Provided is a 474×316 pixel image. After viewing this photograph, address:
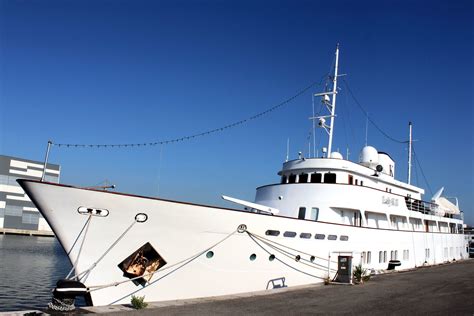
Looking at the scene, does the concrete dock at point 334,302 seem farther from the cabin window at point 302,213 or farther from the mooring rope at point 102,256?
the cabin window at point 302,213

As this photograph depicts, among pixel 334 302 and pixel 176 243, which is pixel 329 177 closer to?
pixel 334 302

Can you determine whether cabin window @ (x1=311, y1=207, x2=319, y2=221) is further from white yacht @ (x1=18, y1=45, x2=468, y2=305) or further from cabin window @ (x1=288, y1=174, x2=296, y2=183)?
cabin window @ (x1=288, y1=174, x2=296, y2=183)

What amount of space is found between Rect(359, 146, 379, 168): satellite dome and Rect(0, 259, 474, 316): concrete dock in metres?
10.3

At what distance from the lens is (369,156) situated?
25.9 m

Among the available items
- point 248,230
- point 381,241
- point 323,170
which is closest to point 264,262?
point 248,230

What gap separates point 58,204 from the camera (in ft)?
39.2

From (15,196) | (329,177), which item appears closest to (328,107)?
(329,177)

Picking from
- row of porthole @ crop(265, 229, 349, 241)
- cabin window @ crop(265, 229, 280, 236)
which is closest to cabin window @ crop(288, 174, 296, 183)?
row of porthole @ crop(265, 229, 349, 241)

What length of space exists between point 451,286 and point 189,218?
1067 cm

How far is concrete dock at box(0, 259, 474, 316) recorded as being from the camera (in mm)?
10852

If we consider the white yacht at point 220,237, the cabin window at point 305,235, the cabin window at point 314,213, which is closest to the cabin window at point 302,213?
the white yacht at point 220,237

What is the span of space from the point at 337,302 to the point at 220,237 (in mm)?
4008

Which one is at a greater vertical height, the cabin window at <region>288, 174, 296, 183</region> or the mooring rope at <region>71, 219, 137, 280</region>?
the cabin window at <region>288, 174, 296, 183</region>

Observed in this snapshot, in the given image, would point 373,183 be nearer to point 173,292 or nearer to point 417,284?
point 417,284
